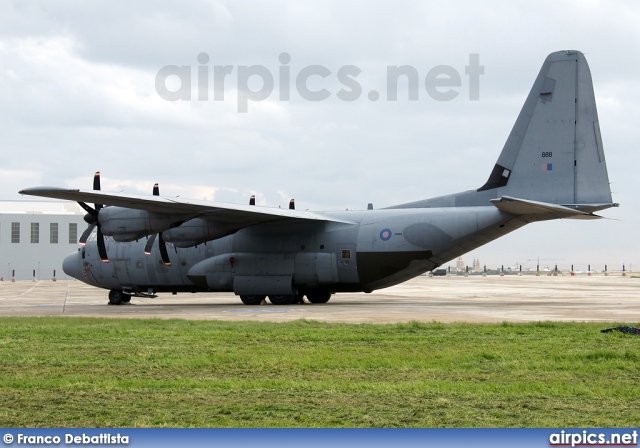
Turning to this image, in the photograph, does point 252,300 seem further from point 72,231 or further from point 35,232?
point 35,232

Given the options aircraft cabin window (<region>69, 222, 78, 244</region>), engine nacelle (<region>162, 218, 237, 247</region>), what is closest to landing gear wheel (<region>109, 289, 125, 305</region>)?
engine nacelle (<region>162, 218, 237, 247</region>)

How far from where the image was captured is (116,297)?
109 ft

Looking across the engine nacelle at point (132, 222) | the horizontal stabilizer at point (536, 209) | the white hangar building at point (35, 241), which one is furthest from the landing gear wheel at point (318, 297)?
the white hangar building at point (35, 241)

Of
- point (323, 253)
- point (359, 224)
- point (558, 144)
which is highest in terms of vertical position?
Result: point (558, 144)

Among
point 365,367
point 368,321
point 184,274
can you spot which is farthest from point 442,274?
point 365,367

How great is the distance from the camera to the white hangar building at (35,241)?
8744 cm

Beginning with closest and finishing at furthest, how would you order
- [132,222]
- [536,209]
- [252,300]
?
[536,209] → [132,222] → [252,300]

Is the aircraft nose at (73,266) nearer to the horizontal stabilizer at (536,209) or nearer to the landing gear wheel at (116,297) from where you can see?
the landing gear wheel at (116,297)

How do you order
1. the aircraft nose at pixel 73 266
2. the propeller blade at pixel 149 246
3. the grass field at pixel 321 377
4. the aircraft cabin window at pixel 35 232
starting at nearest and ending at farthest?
the grass field at pixel 321 377 < the propeller blade at pixel 149 246 < the aircraft nose at pixel 73 266 < the aircraft cabin window at pixel 35 232

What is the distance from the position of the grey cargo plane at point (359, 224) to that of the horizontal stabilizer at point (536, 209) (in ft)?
0.20

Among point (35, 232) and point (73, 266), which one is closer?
point (73, 266)

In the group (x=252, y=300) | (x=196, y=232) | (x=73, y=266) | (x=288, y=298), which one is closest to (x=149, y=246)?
(x=196, y=232)

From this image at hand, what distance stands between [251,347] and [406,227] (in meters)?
15.8

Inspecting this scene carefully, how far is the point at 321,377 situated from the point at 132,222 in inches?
762
